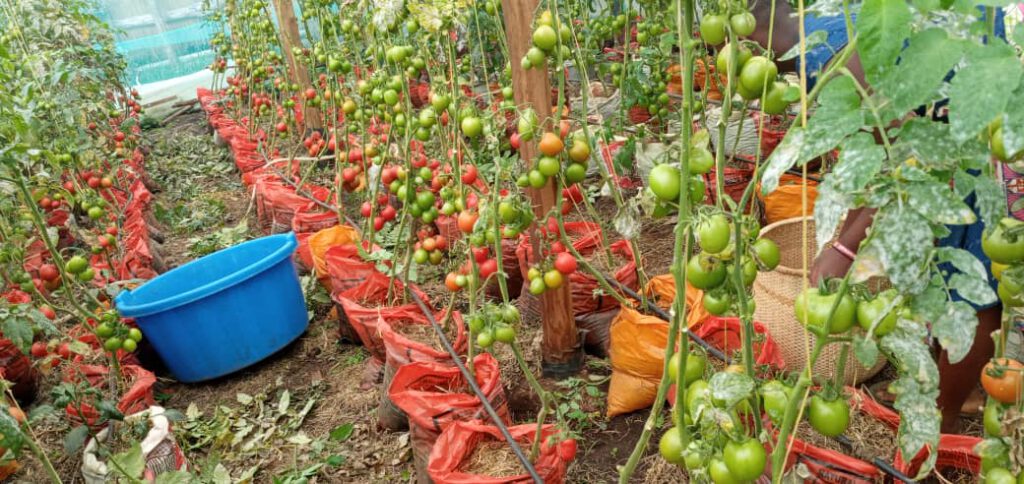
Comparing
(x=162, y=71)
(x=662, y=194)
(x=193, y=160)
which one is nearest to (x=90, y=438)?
(x=662, y=194)

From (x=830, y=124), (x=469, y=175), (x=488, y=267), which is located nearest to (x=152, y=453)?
(x=488, y=267)

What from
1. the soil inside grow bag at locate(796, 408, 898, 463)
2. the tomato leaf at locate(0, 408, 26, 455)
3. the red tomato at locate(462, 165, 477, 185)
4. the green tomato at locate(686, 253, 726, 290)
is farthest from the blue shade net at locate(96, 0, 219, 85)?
the green tomato at locate(686, 253, 726, 290)

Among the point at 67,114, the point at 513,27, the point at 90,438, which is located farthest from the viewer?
the point at 67,114

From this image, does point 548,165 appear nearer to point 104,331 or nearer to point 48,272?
point 104,331

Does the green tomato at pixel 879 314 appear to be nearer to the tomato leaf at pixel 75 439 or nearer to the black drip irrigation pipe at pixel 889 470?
the black drip irrigation pipe at pixel 889 470

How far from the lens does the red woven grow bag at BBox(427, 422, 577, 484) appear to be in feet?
6.02

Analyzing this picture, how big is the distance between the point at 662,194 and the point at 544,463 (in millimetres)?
1069

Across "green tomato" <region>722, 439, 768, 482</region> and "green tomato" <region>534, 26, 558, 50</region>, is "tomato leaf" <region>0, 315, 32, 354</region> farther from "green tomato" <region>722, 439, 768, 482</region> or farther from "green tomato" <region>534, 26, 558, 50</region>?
"green tomato" <region>722, 439, 768, 482</region>

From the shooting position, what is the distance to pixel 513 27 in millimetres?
2160

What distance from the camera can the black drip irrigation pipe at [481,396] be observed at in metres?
1.81

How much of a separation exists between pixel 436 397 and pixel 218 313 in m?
1.38

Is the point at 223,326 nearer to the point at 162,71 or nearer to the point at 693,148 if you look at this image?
the point at 693,148

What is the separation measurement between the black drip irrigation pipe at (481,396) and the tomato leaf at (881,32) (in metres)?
1.35

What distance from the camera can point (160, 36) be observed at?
9.96 metres
